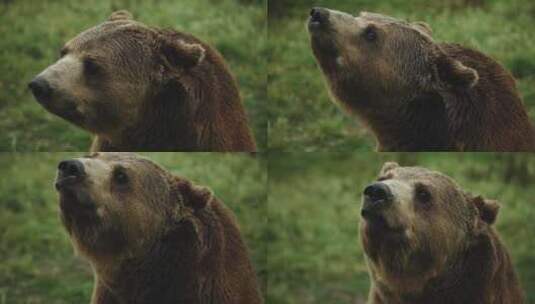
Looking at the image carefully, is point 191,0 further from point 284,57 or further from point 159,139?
point 159,139

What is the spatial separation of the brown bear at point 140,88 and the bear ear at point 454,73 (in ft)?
4.31

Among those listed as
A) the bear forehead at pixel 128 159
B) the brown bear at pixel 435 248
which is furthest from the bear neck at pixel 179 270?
the brown bear at pixel 435 248

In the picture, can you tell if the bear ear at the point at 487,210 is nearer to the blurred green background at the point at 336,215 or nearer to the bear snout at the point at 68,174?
the blurred green background at the point at 336,215

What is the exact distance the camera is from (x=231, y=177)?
421 inches

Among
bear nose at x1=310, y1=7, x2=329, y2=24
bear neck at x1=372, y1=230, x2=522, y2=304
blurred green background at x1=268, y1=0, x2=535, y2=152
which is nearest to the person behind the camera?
bear neck at x1=372, y1=230, x2=522, y2=304

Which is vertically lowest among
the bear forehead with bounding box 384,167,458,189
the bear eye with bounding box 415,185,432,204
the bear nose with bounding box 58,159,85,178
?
the bear eye with bounding box 415,185,432,204

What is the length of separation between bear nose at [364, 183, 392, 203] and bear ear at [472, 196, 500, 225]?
0.75m

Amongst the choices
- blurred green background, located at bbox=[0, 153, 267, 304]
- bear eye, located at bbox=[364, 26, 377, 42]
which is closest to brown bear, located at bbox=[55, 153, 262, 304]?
bear eye, located at bbox=[364, 26, 377, 42]

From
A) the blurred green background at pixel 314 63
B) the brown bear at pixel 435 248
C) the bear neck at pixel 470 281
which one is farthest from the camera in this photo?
the blurred green background at pixel 314 63

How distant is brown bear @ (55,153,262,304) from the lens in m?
7.72

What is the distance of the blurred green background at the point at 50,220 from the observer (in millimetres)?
10102

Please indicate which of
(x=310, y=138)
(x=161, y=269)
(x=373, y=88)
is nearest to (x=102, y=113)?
(x=161, y=269)

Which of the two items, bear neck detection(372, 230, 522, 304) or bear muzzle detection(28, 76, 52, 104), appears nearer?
bear neck detection(372, 230, 522, 304)

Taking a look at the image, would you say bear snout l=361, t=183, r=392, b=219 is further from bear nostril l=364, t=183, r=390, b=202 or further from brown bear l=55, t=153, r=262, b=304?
brown bear l=55, t=153, r=262, b=304
